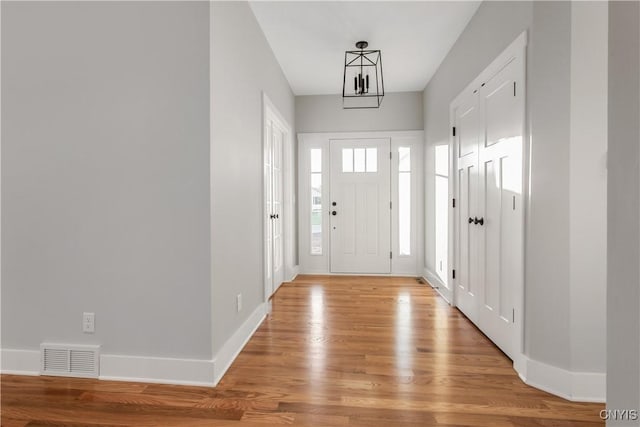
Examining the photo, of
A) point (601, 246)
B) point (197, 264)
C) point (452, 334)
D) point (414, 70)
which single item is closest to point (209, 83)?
point (197, 264)

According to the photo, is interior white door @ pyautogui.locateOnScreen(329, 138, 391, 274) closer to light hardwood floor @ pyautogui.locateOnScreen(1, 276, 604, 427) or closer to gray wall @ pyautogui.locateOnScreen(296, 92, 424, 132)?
gray wall @ pyautogui.locateOnScreen(296, 92, 424, 132)

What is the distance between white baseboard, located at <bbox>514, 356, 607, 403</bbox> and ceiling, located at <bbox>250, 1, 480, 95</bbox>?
2.76 m

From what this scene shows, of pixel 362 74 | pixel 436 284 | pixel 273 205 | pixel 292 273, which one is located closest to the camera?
pixel 362 74

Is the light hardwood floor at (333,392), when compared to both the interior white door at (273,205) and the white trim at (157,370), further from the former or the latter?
the interior white door at (273,205)

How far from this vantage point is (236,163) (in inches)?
99.4

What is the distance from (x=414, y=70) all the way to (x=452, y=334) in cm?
312

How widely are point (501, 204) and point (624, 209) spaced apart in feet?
6.41

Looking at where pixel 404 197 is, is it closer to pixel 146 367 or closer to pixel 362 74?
pixel 362 74

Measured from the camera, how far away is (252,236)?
2.93 metres

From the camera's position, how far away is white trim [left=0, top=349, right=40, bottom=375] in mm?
2158

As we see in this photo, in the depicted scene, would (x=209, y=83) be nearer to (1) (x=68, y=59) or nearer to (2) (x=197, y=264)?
(1) (x=68, y=59)

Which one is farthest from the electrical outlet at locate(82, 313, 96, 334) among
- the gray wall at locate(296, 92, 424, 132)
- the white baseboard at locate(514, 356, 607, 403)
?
the gray wall at locate(296, 92, 424, 132)

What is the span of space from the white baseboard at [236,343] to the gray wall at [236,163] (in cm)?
5

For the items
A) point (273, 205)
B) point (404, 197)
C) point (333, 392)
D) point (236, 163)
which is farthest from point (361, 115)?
point (333, 392)
